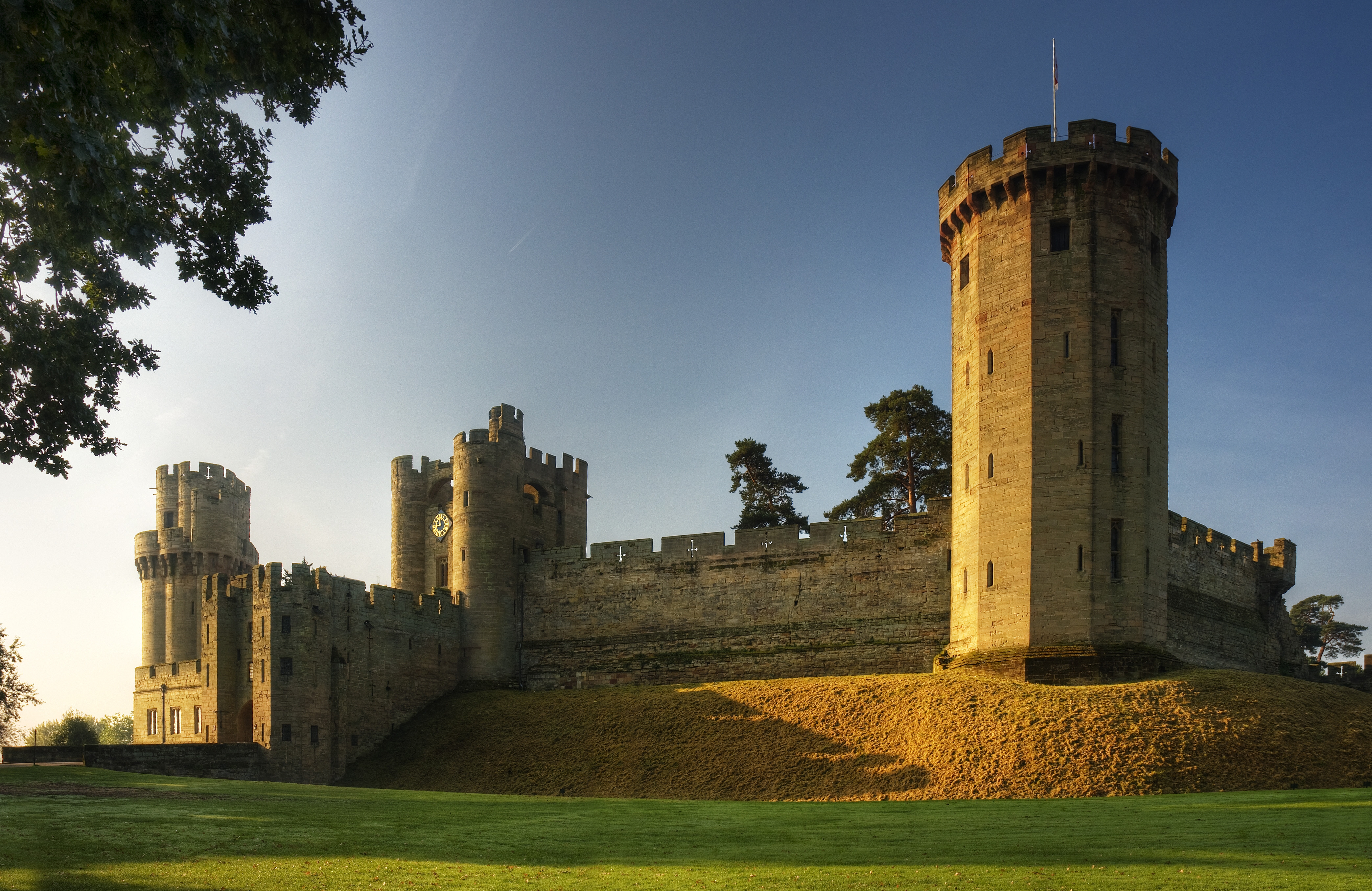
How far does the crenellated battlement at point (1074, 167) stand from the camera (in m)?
30.5

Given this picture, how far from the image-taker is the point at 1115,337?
30.2 meters

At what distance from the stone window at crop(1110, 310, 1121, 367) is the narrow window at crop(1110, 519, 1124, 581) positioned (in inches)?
165

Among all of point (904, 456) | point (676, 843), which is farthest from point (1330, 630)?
point (676, 843)

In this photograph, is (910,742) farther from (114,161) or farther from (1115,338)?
(114,161)

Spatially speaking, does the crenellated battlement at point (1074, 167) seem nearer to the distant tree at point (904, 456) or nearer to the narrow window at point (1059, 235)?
the narrow window at point (1059, 235)

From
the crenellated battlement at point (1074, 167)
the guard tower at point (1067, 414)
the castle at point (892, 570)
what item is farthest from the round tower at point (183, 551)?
the crenellated battlement at point (1074, 167)

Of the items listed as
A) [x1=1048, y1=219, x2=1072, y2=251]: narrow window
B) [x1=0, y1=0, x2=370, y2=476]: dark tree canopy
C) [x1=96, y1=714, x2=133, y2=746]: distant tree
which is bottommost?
[x1=96, y1=714, x2=133, y2=746]: distant tree

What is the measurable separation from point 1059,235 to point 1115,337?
3.18 meters

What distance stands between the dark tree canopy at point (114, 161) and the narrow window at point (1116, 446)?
21.3 metres

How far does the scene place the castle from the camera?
29.4 meters

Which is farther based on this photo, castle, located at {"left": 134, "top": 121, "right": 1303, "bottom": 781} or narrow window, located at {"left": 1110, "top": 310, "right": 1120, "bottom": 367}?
narrow window, located at {"left": 1110, "top": 310, "right": 1120, "bottom": 367}

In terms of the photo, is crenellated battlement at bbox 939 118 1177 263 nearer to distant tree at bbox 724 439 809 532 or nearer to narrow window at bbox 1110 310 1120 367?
narrow window at bbox 1110 310 1120 367

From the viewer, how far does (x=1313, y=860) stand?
13.8 meters

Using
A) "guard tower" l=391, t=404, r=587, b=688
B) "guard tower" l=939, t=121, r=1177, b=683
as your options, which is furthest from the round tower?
"guard tower" l=939, t=121, r=1177, b=683
